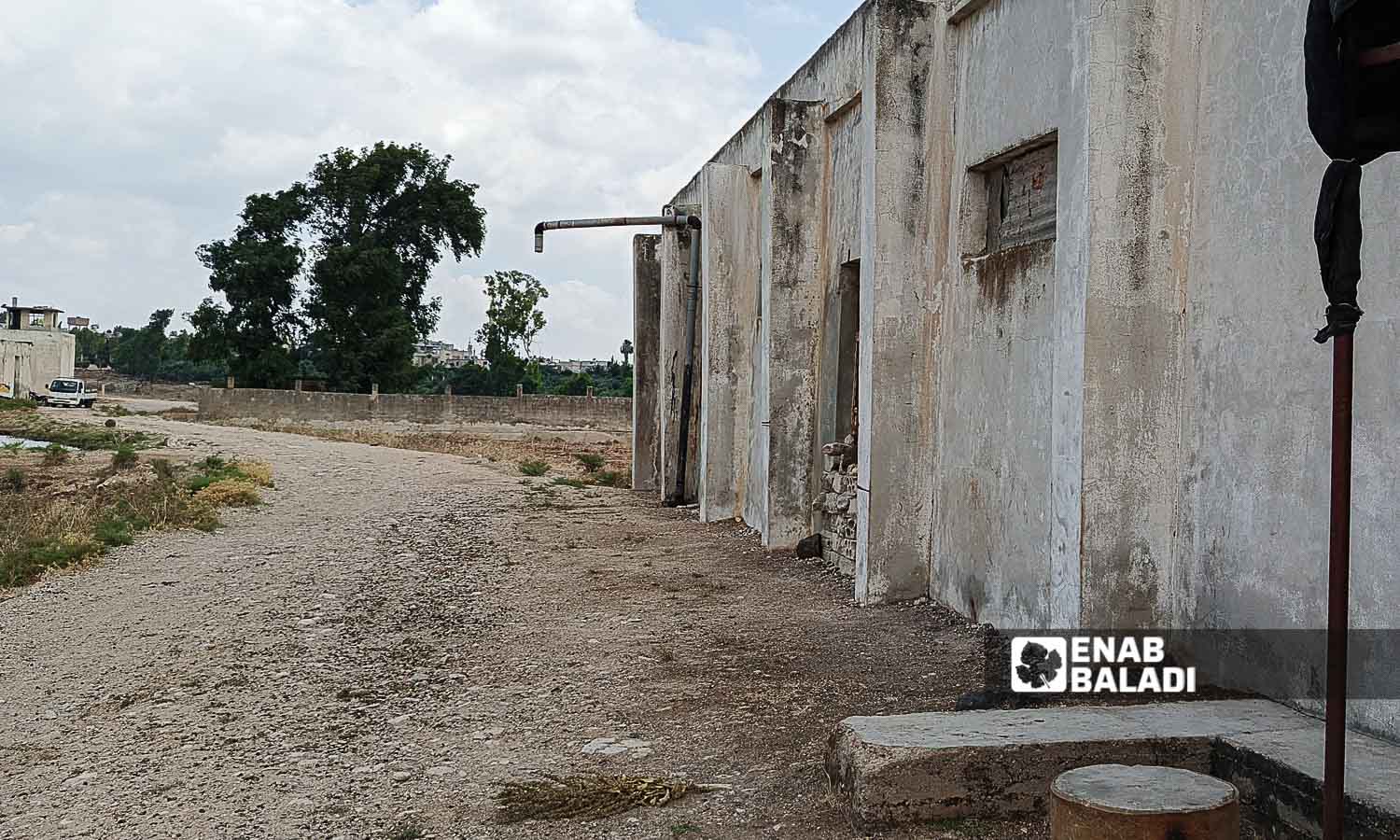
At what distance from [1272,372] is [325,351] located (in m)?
39.4

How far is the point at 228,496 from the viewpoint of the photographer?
14219 mm

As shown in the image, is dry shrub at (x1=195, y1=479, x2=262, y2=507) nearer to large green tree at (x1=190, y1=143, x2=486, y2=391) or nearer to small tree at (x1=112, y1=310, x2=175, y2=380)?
large green tree at (x1=190, y1=143, x2=486, y2=391)

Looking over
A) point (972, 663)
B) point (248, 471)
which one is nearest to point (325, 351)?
point (248, 471)

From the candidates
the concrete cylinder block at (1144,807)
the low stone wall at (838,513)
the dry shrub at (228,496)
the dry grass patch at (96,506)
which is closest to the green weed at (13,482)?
the dry grass patch at (96,506)

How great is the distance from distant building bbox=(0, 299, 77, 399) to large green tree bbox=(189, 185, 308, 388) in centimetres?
1661

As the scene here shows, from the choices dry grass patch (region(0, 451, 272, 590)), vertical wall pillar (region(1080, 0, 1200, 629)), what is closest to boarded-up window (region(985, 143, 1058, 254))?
vertical wall pillar (region(1080, 0, 1200, 629))

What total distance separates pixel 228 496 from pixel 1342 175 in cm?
1386

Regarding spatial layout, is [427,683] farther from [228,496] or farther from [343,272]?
[343,272]

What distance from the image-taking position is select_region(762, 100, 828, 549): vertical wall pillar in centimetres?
1011

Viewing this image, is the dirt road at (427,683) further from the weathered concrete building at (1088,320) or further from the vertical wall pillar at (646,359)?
the vertical wall pillar at (646,359)

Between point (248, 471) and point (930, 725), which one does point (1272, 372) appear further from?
point (248, 471)

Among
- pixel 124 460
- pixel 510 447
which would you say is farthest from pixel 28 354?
pixel 124 460

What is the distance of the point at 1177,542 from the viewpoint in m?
5.10

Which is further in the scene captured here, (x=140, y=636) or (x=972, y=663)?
(x=140, y=636)
